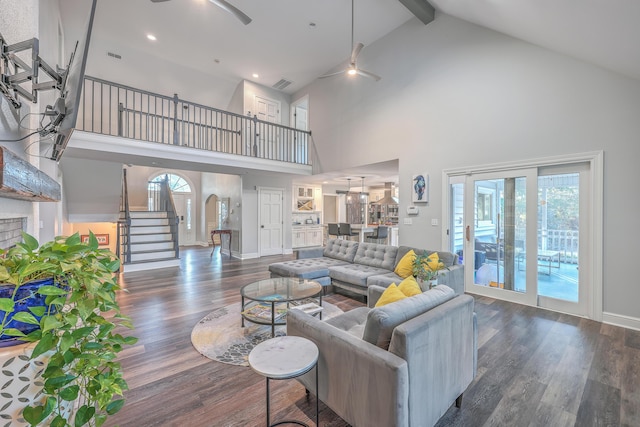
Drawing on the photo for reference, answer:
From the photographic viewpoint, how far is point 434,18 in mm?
5004

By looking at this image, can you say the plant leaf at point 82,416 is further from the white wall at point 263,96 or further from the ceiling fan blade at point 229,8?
the white wall at point 263,96

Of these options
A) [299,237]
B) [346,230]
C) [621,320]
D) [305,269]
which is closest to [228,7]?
[305,269]

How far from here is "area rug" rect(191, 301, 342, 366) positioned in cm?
264

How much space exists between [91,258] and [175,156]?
525 centimetres

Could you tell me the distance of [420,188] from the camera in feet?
17.0

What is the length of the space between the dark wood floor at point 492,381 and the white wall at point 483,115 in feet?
3.49

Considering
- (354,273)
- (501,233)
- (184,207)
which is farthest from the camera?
(184,207)

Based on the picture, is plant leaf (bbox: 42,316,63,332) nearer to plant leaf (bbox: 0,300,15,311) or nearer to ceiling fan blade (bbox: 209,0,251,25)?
plant leaf (bbox: 0,300,15,311)

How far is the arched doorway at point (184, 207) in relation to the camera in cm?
1045

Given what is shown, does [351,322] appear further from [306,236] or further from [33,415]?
[306,236]

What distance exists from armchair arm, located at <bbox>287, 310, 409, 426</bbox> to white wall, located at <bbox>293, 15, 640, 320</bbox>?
3.69 m

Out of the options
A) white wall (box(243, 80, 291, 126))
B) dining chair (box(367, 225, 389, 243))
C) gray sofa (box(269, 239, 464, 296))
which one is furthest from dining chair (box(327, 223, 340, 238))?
white wall (box(243, 80, 291, 126))

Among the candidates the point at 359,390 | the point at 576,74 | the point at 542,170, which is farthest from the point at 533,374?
the point at 576,74

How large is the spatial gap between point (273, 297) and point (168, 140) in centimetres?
447
